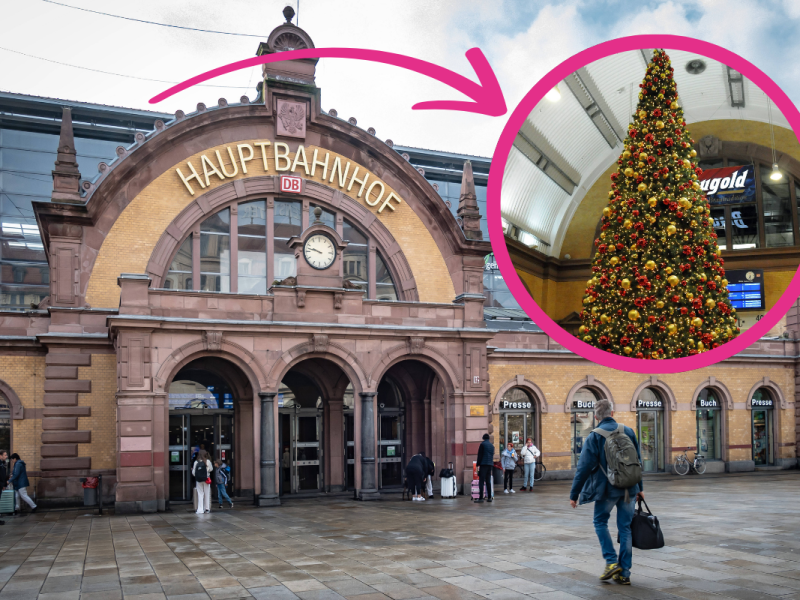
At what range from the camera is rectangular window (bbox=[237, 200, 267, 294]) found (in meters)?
26.6

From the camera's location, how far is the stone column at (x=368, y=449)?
23.1 meters

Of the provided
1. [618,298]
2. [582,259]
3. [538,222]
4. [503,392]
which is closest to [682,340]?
[618,298]

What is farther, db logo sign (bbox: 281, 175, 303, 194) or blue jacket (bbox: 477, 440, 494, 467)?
db logo sign (bbox: 281, 175, 303, 194)

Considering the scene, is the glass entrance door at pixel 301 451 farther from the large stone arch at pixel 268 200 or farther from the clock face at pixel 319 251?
the clock face at pixel 319 251

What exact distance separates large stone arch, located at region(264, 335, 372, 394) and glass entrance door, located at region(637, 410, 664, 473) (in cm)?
1507

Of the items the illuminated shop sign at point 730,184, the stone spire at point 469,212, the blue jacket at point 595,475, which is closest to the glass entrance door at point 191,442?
the stone spire at point 469,212

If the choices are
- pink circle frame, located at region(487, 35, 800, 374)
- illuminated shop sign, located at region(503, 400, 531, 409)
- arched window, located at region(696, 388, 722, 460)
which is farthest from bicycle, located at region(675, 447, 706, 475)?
pink circle frame, located at region(487, 35, 800, 374)

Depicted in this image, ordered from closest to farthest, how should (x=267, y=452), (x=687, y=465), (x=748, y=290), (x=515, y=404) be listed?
(x=267, y=452), (x=515, y=404), (x=687, y=465), (x=748, y=290)

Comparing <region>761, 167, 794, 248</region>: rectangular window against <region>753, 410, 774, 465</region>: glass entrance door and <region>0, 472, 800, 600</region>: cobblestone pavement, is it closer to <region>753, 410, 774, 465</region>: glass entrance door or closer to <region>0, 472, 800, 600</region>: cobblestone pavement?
<region>753, 410, 774, 465</region>: glass entrance door

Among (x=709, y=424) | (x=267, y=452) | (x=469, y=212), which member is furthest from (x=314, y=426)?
(x=709, y=424)

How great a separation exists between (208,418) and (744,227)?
27028mm

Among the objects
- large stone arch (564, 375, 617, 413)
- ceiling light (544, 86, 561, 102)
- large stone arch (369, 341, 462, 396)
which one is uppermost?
ceiling light (544, 86, 561, 102)

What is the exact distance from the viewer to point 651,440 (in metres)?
33.5

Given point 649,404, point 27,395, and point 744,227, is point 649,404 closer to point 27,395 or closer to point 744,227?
point 744,227
